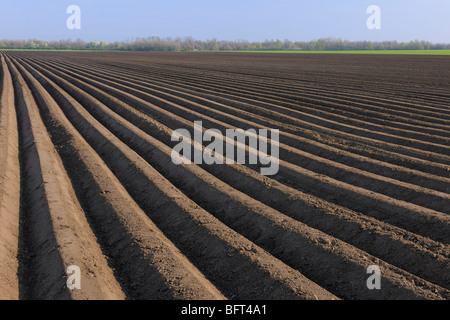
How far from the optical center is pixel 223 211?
5492 mm

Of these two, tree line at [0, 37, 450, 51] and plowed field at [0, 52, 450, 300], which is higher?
tree line at [0, 37, 450, 51]

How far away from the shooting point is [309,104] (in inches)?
509

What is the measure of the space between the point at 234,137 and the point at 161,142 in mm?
1450

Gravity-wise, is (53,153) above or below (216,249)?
above

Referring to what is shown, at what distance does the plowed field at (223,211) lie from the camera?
3900 millimetres

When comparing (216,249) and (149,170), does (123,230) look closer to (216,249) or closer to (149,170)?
(216,249)

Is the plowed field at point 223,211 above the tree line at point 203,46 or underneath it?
underneath

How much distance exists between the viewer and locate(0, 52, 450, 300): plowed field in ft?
12.8

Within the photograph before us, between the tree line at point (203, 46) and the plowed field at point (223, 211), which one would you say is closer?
the plowed field at point (223, 211)

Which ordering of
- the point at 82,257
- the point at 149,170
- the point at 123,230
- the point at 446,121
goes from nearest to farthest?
the point at 82,257 < the point at 123,230 < the point at 149,170 < the point at 446,121

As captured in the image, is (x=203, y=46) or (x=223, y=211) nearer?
(x=223, y=211)

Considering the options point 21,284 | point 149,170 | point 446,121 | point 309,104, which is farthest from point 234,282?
point 309,104

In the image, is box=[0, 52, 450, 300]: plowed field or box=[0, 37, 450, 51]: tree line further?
box=[0, 37, 450, 51]: tree line

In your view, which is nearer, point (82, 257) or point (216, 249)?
point (82, 257)
